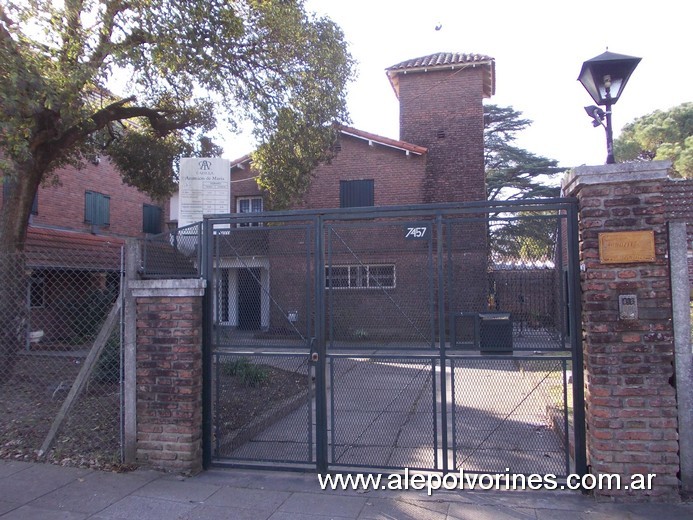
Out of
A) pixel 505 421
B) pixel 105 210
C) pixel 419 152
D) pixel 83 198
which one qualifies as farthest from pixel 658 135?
pixel 505 421

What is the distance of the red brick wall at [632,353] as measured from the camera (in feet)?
14.2

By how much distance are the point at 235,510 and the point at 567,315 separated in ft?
10.8

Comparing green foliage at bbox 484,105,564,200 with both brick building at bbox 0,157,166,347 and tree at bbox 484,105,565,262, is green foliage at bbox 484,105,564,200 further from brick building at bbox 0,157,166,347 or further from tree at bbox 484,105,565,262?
brick building at bbox 0,157,166,347

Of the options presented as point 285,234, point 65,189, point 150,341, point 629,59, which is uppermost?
point 65,189

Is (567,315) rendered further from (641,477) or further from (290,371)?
(290,371)

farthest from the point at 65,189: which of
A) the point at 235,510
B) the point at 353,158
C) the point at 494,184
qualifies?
the point at 494,184

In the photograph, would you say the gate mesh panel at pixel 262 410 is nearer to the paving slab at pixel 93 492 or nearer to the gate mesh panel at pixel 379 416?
the gate mesh panel at pixel 379 416

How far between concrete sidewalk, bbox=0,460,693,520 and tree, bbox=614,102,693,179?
77.9ft

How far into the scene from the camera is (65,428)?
594cm

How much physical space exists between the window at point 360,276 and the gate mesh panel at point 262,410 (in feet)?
2.78

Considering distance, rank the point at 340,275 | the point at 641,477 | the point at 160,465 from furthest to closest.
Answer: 1. the point at 340,275
2. the point at 160,465
3. the point at 641,477

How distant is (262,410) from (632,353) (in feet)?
14.2

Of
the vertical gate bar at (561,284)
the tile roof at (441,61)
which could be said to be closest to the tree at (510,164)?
the tile roof at (441,61)

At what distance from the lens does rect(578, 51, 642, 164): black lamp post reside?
15.6 ft
